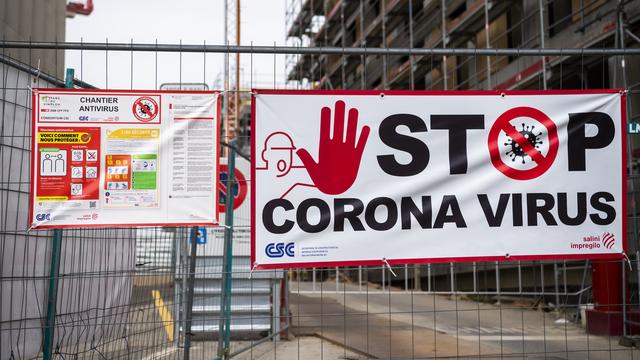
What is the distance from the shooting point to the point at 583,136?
5340 millimetres

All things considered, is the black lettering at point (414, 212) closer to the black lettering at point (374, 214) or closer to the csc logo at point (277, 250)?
the black lettering at point (374, 214)

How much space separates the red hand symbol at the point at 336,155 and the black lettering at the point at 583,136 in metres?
1.63

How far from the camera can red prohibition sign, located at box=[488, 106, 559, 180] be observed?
5.25 metres

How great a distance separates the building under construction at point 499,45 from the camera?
12617 mm

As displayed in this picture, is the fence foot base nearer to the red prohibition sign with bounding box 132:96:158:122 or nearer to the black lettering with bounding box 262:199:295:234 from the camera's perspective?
the black lettering with bounding box 262:199:295:234

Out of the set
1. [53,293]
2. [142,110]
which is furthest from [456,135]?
[53,293]

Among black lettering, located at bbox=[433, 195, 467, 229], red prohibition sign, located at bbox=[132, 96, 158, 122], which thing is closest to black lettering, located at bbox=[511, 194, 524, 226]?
black lettering, located at bbox=[433, 195, 467, 229]

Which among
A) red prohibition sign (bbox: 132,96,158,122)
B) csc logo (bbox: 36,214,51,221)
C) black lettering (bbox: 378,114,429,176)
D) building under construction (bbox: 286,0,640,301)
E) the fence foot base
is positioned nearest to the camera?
csc logo (bbox: 36,214,51,221)

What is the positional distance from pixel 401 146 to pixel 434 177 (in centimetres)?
35

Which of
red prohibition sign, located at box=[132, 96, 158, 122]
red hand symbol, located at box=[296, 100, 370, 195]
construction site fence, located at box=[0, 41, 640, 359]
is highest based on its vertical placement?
red prohibition sign, located at box=[132, 96, 158, 122]

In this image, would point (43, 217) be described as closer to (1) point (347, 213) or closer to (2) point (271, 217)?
(2) point (271, 217)

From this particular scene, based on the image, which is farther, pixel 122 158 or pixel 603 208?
pixel 603 208

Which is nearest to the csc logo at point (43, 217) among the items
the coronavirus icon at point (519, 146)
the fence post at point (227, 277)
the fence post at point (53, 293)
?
the fence post at point (53, 293)

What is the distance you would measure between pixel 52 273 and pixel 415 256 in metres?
2.73
